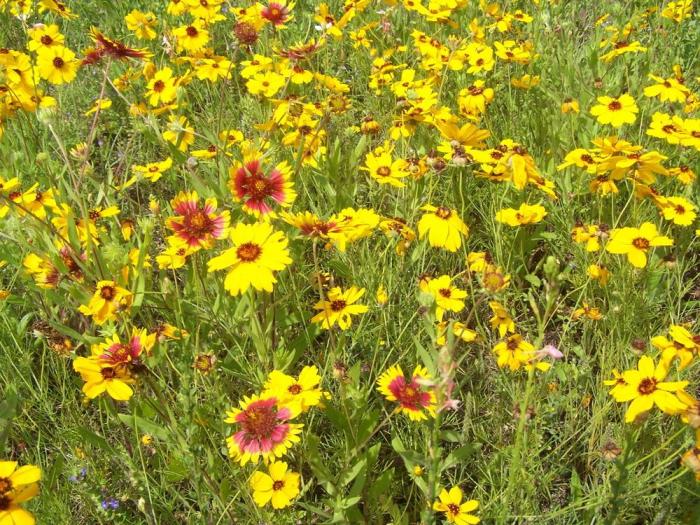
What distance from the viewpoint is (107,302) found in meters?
1.36

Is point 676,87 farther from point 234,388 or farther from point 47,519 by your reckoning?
point 47,519

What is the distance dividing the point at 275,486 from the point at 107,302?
0.58m

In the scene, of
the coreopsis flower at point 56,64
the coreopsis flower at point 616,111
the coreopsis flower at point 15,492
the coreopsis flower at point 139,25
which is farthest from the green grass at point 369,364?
the coreopsis flower at point 139,25

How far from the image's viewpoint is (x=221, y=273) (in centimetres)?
171

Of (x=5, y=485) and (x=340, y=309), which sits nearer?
(x=5, y=485)

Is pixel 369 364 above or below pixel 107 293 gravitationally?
below

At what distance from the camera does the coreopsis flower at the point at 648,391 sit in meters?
1.20

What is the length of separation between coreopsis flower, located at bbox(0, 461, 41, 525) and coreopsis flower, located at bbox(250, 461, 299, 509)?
432 mm

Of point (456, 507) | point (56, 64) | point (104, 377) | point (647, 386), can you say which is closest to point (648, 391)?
point (647, 386)

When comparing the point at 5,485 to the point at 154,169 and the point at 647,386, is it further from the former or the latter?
the point at 154,169

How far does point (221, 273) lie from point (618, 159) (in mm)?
1236

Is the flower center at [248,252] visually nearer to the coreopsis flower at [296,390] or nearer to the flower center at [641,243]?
the coreopsis flower at [296,390]

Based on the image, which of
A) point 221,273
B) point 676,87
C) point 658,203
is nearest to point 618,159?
point 658,203

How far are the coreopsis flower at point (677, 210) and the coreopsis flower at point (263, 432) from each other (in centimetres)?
143
